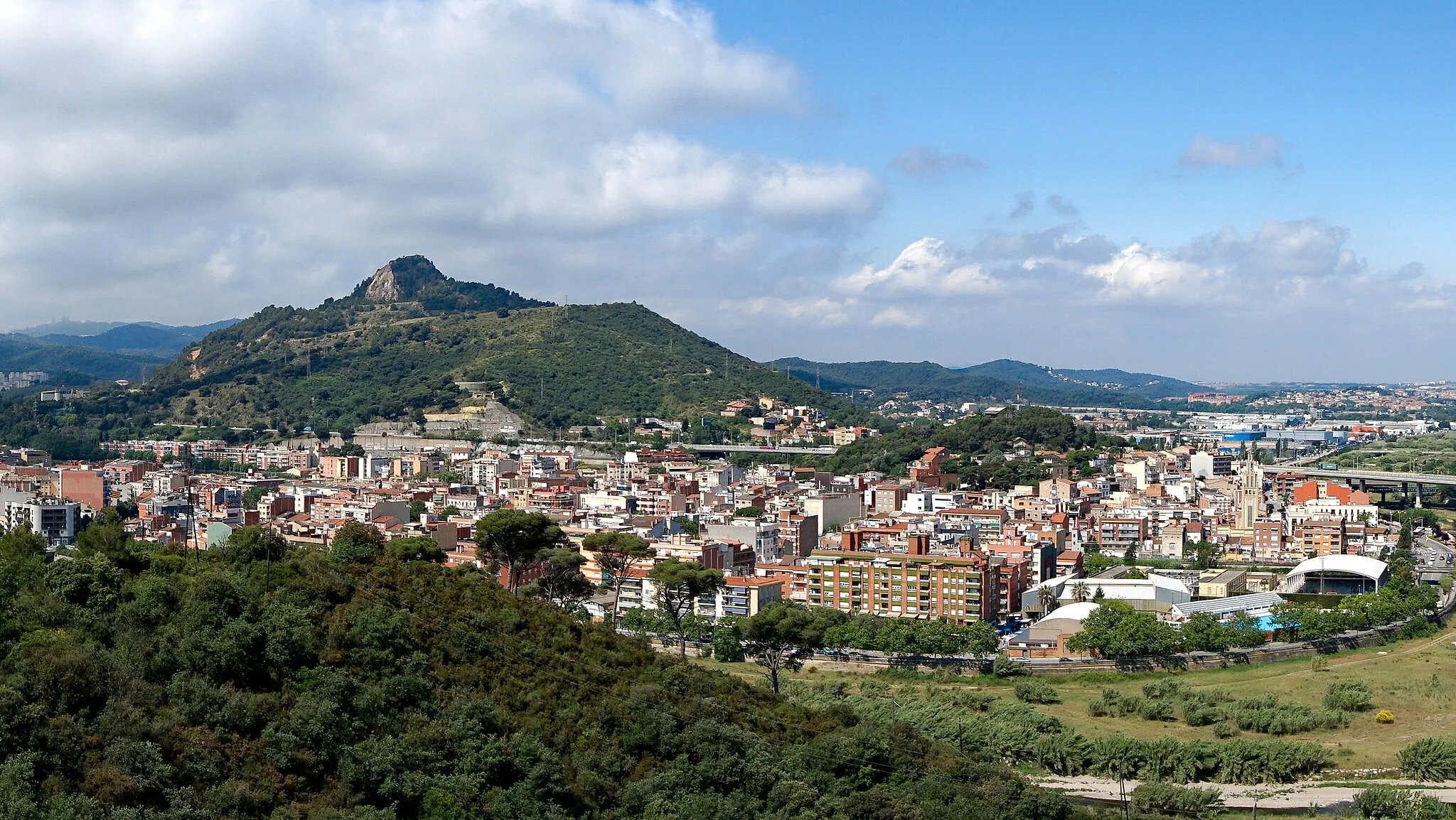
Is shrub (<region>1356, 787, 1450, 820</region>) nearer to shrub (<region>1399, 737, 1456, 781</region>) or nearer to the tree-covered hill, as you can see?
shrub (<region>1399, 737, 1456, 781</region>)

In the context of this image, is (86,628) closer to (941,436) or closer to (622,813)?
(622,813)

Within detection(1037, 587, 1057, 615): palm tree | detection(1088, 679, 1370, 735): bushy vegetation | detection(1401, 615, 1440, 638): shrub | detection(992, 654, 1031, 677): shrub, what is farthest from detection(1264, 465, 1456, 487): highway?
detection(1088, 679, 1370, 735): bushy vegetation

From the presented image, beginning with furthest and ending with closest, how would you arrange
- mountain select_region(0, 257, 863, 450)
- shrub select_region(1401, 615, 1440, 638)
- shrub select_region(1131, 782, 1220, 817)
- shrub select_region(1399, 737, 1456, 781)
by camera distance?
mountain select_region(0, 257, 863, 450) → shrub select_region(1401, 615, 1440, 638) → shrub select_region(1399, 737, 1456, 781) → shrub select_region(1131, 782, 1220, 817)

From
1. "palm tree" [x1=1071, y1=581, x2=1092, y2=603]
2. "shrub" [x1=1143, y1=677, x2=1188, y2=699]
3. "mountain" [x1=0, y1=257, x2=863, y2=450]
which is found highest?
"mountain" [x1=0, y1=257, x2=863, y2=450]

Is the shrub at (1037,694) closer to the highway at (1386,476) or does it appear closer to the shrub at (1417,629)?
the shrub at (1417,629)

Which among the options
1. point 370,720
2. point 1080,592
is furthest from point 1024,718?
point 370,720

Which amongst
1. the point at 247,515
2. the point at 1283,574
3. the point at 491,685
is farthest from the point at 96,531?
the point at 1283,574
